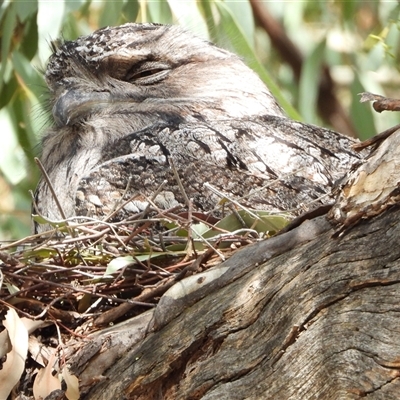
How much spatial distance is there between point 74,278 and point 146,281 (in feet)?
0.81

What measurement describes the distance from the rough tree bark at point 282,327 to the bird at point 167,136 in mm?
553

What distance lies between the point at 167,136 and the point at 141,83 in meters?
0.66

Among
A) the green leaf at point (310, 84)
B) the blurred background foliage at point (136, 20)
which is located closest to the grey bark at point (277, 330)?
the blurred background foliage at point (136, 20)

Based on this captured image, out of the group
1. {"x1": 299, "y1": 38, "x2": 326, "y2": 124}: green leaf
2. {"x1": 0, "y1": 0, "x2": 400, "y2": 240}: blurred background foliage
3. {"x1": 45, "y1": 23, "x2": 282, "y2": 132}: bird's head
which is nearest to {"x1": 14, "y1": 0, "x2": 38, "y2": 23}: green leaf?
{"x1": 0, "y1": 0, "x2": 400, "y2": 240}: blurred background foliage

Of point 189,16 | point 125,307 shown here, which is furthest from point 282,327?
point 189,16

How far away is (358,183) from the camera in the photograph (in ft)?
7.32

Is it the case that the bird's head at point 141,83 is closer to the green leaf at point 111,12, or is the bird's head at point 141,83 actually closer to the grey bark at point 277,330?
the green leaf at point 111,12

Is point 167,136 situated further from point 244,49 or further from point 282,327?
point 282,327

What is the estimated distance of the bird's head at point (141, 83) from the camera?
4016 mm

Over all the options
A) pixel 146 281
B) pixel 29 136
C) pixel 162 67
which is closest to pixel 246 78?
pixel 162 67

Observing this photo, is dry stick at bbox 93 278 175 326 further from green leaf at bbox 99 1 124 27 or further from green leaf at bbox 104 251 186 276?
green leaf at bbox 99 1 124 27

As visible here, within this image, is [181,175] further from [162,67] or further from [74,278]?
[162,67]

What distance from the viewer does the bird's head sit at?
13.2ft

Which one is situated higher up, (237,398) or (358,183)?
(358,183)
